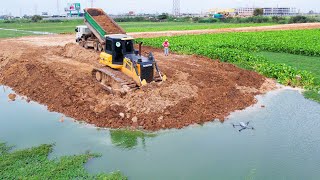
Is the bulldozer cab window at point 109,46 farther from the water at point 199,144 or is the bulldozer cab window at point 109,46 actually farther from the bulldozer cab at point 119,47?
the water at point 199,144

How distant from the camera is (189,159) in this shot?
973cm

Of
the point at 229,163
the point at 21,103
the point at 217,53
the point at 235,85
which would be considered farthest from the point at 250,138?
the point at 217,53

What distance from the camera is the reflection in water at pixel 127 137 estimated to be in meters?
10.8

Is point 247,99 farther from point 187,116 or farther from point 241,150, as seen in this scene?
point 241,150

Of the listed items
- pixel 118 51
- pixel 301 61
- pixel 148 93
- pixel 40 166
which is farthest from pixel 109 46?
pixel 301 61

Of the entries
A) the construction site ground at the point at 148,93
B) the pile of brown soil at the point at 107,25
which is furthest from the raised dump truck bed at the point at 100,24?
the construction site ground at the point at 148,93

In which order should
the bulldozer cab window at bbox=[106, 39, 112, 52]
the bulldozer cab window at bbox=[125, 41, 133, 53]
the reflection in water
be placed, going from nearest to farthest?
the reflection in water → the bulldozer cab window at bbox=[125, 41, 133, 53] → the bulldozer cab window at bbox=[106, 39, 112, 52]

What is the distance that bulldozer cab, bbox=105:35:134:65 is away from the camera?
15.8 m

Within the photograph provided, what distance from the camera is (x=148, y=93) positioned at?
13766 mm

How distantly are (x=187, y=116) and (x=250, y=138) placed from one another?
2681mm

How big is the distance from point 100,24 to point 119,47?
9.41 m

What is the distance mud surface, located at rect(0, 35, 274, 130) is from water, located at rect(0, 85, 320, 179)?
687 millimetres

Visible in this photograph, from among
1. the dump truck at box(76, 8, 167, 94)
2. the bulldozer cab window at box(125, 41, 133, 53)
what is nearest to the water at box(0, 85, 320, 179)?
the dump truck at box(76, 8, 167, 94)

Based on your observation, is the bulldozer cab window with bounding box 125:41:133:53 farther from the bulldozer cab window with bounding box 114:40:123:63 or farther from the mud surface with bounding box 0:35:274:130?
the mud surface with bounding box 0:35:274:130
